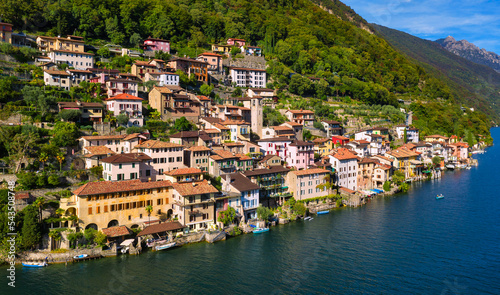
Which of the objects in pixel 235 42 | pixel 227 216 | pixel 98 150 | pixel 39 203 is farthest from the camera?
pixel 235 42

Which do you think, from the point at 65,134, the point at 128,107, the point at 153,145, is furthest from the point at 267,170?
the point at 65,134

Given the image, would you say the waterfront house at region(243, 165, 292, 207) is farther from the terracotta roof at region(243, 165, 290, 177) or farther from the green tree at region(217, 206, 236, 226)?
the green tree at region(217, 206, 236, 226)

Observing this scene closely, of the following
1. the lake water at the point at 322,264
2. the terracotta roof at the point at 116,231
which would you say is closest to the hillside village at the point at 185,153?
the terracotta roof at the point at 116,231

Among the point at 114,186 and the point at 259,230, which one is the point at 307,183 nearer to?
the point at 259,230

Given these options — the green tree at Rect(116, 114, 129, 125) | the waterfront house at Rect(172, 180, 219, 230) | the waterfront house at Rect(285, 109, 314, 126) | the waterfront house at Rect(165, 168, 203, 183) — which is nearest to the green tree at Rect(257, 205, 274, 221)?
the waterfront house at Rect(172, 180, 219, 230)

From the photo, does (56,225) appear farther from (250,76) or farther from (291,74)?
(291,74)

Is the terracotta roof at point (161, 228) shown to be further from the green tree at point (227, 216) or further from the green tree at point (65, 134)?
the green tree at point (65, 134)
